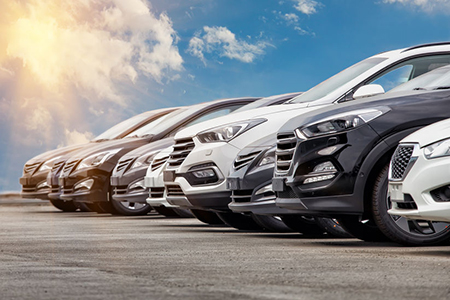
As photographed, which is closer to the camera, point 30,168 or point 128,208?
point 128,208

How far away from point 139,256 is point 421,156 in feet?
8.34

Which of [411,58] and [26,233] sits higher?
[411,58]

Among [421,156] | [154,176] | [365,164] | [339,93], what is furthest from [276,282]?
[154,176]

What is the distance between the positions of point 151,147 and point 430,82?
6.87 m

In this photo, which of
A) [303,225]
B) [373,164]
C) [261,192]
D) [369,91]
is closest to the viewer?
[373,164]

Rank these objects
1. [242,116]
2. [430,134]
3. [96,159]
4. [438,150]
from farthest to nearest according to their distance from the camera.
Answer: [96,159] < [242,116] < [430,134] < [438,150]

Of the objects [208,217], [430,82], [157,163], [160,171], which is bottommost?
[208,217]

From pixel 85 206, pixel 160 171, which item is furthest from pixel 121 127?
pixel 160 171

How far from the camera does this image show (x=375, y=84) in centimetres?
966

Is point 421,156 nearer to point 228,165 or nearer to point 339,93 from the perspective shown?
point 339,93

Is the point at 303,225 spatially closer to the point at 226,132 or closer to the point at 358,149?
the point at 226,132

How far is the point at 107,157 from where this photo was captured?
16484 millimetres

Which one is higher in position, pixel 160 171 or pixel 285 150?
pixel 160 171

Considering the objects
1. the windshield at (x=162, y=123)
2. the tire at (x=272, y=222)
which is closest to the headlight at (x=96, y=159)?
the windshield at (x=162, y=123)
